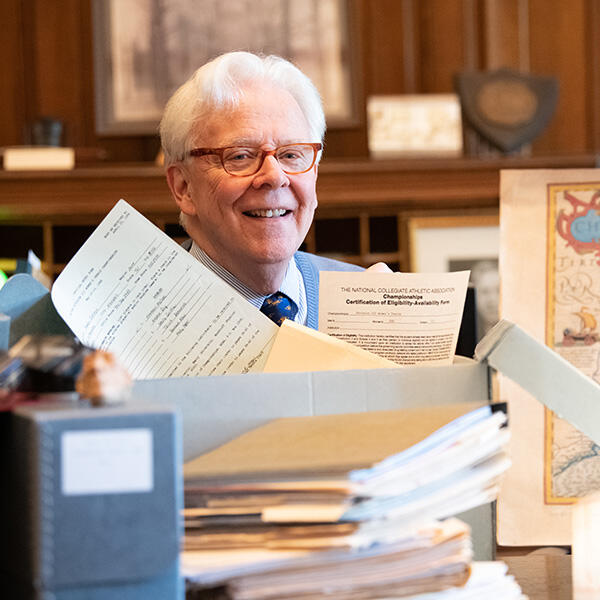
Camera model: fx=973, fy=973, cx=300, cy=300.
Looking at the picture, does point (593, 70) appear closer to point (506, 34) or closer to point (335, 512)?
point (506, 34)

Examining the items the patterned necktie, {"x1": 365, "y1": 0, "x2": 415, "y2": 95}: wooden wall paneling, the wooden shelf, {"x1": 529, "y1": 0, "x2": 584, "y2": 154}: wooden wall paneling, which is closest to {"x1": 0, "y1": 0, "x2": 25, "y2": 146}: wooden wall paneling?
the wooden shelf

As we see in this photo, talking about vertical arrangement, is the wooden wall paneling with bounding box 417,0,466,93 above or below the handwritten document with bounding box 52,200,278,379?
above

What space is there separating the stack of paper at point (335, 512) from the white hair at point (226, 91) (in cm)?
94

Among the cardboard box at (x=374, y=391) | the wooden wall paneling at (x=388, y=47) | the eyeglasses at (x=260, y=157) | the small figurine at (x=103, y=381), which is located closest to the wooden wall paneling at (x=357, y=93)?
the wooden wall paneling at (x=388, y=47)

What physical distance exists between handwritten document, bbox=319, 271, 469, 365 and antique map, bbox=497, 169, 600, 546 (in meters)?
0.10

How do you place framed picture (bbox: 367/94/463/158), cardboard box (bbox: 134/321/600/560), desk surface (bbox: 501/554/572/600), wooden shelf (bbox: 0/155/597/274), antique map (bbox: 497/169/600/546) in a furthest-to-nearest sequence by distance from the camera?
framed picture (bbox: 367/94/463/158)
wooden shelf (bbox: 0/155/597/274)
antique map (bbox: 497/169/600/546)
desk surface (bbox: 501/554/572/600)
cardboard box (bbox: 134/321/600/560)

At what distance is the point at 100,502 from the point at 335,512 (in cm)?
15

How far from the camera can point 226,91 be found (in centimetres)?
152

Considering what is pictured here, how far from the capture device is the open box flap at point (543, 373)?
72cm

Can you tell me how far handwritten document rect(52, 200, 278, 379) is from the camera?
0.89m

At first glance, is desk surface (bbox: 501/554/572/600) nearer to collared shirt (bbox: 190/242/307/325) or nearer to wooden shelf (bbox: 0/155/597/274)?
collared shirt (bbox: 190/242/307/325)

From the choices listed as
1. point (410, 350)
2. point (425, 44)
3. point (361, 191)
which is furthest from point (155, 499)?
point (425, 44)

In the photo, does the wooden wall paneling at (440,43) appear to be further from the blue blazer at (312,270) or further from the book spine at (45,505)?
the book spine at (45,505)

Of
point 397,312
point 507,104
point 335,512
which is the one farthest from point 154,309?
point 507,104
